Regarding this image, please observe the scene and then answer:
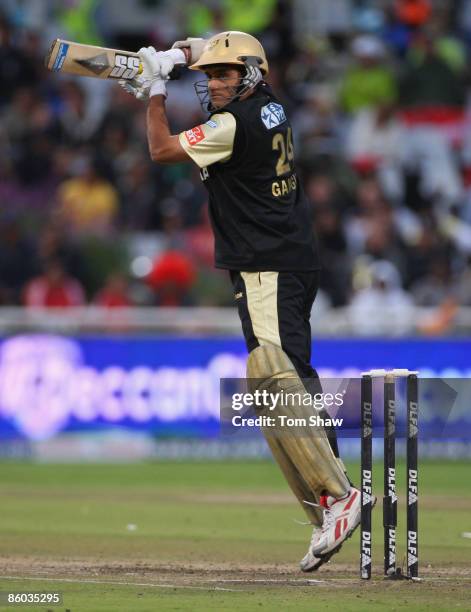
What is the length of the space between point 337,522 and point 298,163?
10363 millimetres

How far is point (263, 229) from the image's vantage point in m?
7.27

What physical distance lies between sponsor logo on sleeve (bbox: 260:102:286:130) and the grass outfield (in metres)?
2.29

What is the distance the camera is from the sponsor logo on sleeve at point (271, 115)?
286 inches

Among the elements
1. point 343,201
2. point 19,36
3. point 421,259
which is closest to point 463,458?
point 421,259

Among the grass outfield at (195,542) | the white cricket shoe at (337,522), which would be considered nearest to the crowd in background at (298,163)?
the grass outfield at (195,542)

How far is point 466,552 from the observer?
8062 millimetres

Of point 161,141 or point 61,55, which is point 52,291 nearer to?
point 61,55

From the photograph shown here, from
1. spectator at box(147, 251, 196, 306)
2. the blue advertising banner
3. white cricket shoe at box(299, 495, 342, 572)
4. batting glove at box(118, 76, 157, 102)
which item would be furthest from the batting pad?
spectator at box(147, 251, 196, 306)

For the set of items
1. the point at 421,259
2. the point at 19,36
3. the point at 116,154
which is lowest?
the point at 421,259

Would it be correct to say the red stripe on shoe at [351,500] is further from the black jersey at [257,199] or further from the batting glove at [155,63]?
the batting glove at [155,63]

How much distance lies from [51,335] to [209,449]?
1.98m

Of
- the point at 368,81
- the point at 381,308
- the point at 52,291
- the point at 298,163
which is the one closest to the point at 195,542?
the point at 381,308

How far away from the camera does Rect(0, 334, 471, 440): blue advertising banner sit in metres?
14.3

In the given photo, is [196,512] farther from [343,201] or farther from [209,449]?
[343,201]
